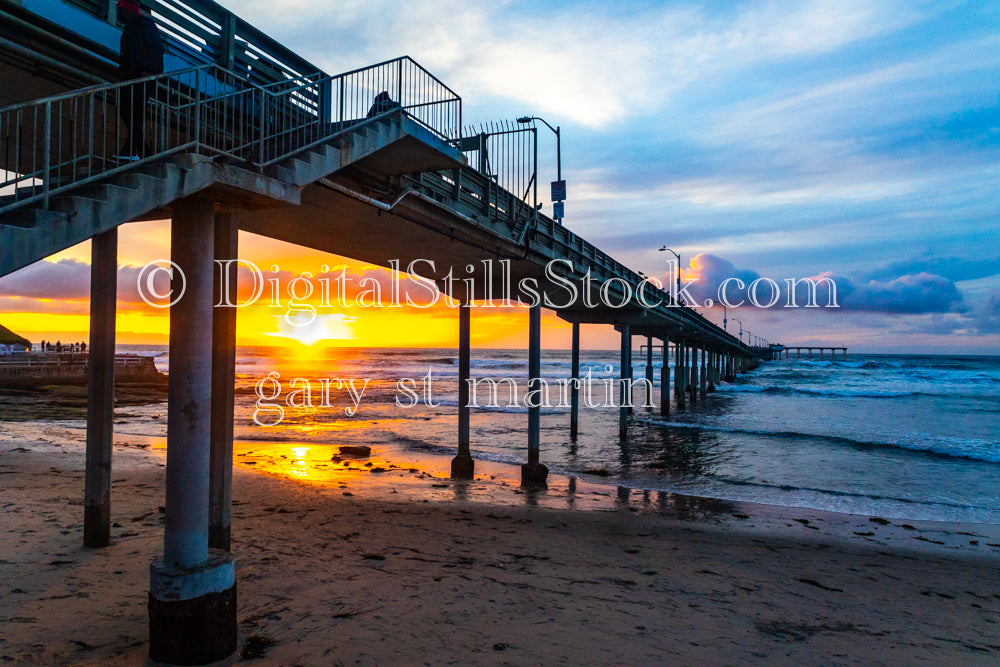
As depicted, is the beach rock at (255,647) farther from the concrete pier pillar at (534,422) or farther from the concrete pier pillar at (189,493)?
the concrete pier pillar at (534,422)

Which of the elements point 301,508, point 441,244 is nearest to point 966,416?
point 441,244

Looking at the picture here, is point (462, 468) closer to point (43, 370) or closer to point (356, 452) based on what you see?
point (356, 452)

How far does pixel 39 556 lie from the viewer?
728 centimetres

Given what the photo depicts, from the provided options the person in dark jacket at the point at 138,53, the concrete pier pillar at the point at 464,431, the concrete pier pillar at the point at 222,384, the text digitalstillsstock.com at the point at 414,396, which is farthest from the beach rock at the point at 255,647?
the text digitalstillsstock.com at the point at 414,396

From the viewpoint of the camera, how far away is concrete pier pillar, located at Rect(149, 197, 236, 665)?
4.76 metres

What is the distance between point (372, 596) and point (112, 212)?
4.77 m

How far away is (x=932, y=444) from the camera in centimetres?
2525

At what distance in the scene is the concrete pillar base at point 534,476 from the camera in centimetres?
1520

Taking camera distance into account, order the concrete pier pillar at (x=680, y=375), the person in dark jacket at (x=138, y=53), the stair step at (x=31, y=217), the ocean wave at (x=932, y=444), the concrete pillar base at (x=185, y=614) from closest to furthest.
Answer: the stair step at (x=31, y=217)
the concrete pillar base at (x=185, y=614)
the person in dark jacket at (x=138, y=53)
the ocean wave at (x=932, y=444)
the concrete pier pillar at (x=680, y=375)

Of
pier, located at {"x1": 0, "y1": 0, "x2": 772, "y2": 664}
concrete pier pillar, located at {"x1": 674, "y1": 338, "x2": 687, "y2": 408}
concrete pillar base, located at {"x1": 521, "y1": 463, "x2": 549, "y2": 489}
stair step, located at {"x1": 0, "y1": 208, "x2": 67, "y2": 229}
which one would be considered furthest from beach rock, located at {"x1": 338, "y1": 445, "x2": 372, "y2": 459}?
concrete pier pillar, located at {"x1": 674, "y1": 338, "x2": 687, "y2": 408}

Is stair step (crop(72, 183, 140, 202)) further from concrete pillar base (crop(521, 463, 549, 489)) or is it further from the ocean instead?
the ocean

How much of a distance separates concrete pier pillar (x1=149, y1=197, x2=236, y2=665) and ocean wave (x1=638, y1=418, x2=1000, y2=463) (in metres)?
25.9

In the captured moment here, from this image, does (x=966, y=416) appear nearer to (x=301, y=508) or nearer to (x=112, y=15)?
(x=301, y=508)

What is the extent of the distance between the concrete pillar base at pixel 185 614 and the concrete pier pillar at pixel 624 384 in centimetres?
2012
